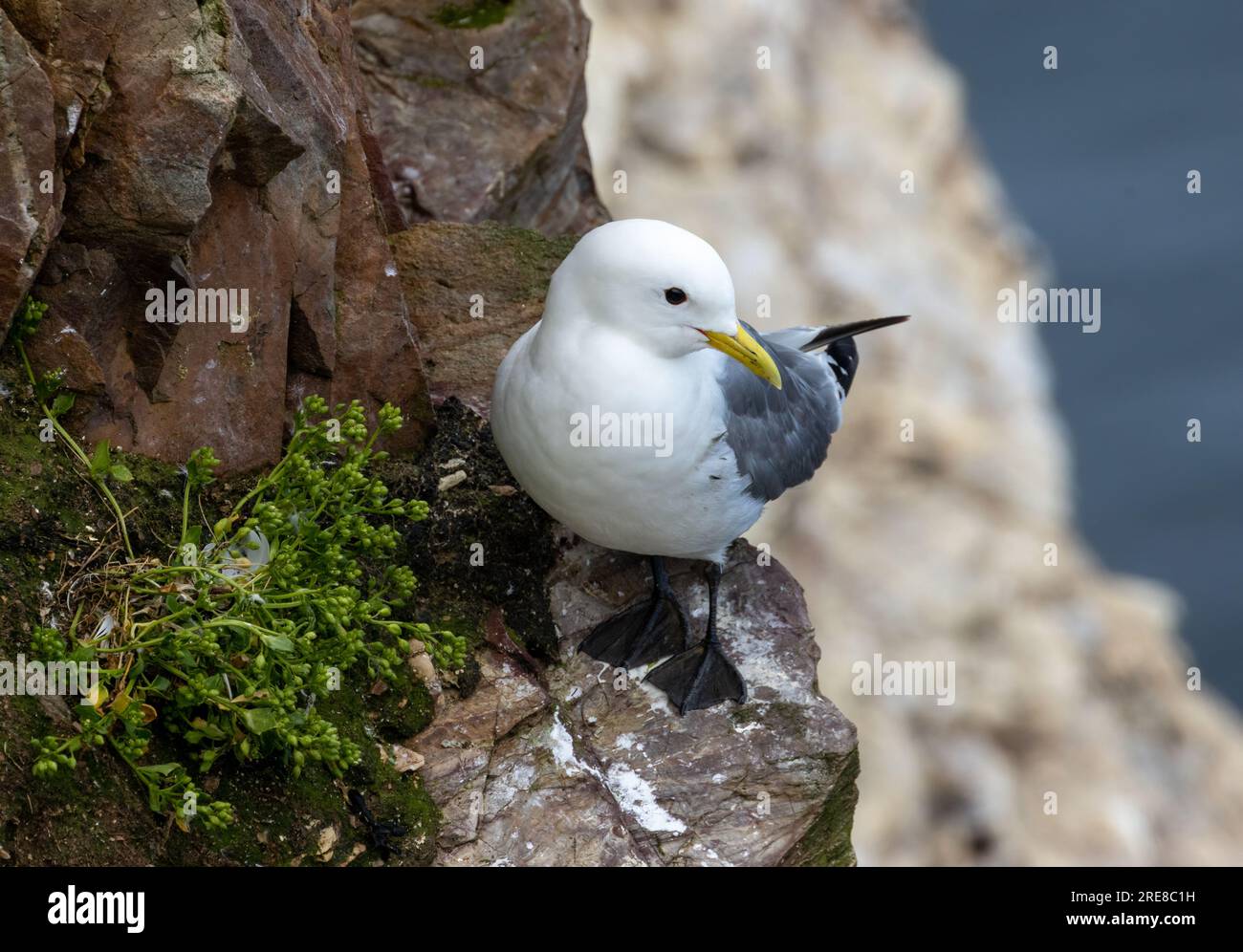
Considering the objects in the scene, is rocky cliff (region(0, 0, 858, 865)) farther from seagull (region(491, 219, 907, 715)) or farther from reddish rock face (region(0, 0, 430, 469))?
seagull (region(491, 219, 907, 715))

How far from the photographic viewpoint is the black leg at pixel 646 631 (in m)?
5.72

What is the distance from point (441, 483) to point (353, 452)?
932 millimetres

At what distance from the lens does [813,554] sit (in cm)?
1364

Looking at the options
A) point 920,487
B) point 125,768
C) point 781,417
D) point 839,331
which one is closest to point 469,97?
point 839,331

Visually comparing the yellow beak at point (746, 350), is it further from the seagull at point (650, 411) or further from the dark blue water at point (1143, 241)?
the dark blue water at point (1143, 241)

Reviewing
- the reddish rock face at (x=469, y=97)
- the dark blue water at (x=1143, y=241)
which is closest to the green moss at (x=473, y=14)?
the reddish rock face at (x=469, y=97)

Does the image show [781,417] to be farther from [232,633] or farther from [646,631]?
[232,633]

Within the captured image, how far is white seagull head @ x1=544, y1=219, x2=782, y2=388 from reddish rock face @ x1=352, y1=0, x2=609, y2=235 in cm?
297

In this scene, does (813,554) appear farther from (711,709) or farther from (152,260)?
(152,260)

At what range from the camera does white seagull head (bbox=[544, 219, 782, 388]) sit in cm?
480

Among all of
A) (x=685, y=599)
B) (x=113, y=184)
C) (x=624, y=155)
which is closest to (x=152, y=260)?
(x=113, y=184)

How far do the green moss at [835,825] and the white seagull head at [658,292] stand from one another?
155 cm

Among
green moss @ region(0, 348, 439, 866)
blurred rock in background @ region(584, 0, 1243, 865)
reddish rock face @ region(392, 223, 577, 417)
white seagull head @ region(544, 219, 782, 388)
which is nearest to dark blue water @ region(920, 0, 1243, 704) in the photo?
blurred rock in background @ region(584, 0, 1243, 865)

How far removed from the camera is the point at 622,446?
4992 millimetres
